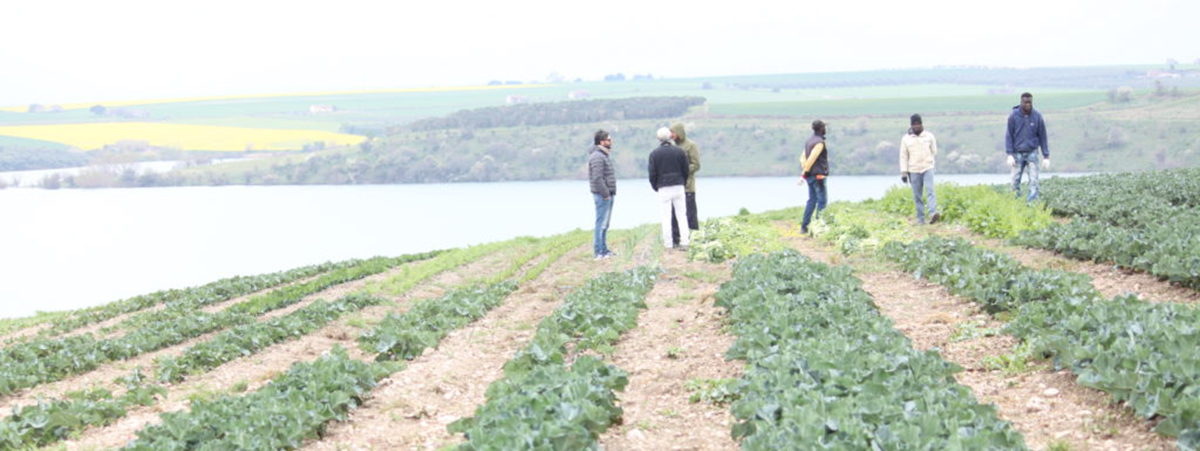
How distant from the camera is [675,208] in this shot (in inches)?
788

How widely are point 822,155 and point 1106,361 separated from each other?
1405 centimetres

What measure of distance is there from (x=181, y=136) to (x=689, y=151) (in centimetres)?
11969

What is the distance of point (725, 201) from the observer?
52.2 meters

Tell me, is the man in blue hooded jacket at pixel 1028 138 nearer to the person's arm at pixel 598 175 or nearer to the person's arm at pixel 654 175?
the person's arm at pixel 654 175

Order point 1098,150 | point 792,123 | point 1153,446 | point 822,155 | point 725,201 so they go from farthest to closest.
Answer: point 792,123
point 1098,150
point 725,201
point 822,155
point 1153,446

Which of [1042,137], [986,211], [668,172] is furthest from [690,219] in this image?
[1042,137]

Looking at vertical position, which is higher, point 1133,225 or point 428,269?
point 1133,225

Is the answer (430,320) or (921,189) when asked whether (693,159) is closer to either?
(921,189)

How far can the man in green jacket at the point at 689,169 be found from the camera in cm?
1980

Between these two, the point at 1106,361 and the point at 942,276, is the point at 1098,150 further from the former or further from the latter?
the point at 1106,361

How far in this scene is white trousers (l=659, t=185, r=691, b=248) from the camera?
19.5 metres

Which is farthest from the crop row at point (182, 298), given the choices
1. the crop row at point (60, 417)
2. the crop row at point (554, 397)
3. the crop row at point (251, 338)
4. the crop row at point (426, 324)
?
the crop row at point (554, 397)

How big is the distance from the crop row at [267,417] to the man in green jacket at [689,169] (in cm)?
1141

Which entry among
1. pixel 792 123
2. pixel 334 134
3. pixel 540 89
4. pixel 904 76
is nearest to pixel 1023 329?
pixel 792 123
